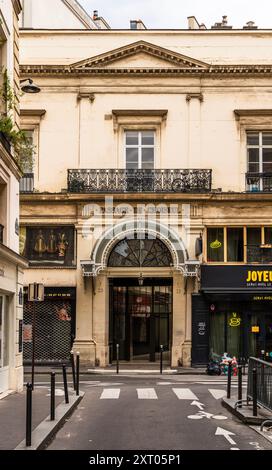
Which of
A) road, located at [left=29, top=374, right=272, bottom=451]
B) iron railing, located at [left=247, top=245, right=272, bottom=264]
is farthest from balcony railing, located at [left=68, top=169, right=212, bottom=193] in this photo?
road, located at [left=29, top=374, right=272, bottom=451]

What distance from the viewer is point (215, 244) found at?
3209 centimetres

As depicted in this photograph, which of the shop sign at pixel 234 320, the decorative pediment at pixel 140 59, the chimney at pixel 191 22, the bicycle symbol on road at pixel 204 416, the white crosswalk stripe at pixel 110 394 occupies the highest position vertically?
the chimney at pixel 191 22

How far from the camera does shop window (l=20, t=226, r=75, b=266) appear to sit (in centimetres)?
3222

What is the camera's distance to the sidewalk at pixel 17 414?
12.7 metres

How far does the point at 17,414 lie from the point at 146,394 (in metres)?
6.05

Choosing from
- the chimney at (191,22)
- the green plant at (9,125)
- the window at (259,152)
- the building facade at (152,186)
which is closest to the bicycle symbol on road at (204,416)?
the green plant at (9,125)

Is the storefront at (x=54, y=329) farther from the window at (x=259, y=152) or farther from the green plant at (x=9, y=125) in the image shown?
the green plant at (x=9, y=125)

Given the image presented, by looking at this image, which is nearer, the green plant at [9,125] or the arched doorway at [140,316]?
the green plant at [9,125]

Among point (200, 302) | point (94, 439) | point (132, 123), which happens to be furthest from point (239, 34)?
point (94, 439)

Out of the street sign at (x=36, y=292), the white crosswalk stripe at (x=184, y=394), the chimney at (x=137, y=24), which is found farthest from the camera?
the chimney at (x=137, y=24)

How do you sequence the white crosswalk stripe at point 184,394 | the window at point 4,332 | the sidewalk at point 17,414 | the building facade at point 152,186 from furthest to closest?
the building facade at point 152,186 → the white crosswalk stripe at point 184,394 → the window at point 4,332 → the sidewalk at point 17,414

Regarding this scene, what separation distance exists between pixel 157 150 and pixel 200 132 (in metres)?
1.88

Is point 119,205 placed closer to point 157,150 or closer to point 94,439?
point 157,150
